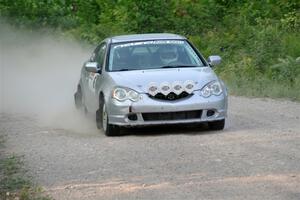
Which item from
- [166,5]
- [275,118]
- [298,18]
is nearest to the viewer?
[275,118]

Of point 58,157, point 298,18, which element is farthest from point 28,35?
point 58,157

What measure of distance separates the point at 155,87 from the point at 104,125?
118 centimetres

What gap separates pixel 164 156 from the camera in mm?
10094

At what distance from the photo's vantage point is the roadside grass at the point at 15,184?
801cm

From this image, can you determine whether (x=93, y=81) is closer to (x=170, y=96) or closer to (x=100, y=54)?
(x=100, y=54)

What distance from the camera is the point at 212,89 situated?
40.3ft

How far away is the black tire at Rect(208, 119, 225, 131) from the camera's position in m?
12.4

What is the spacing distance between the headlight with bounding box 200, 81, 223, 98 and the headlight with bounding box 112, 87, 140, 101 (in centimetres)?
100

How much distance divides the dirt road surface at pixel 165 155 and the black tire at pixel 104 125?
131 mm

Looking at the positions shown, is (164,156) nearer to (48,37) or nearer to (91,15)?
(48,37)

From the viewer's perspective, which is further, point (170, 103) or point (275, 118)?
point (275, 118)

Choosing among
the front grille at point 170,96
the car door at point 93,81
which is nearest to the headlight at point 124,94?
the front grille at point 170,96

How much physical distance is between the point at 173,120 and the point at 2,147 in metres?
2.52

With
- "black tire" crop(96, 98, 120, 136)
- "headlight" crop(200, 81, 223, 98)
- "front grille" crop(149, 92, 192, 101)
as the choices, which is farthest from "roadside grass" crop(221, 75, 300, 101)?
"front grille" crop(149, 92, 192, 101)
